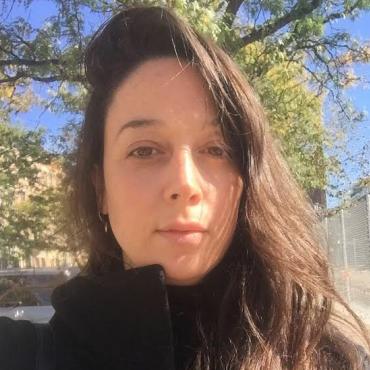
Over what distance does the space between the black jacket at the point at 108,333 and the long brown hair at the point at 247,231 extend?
0.10 metres

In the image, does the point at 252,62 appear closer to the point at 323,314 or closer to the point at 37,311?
the point at 37,311

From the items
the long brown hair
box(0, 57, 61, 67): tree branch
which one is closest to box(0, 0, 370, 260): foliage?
box(0, 57, 61, 67): tree branch

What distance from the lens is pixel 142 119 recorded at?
3.67 ft

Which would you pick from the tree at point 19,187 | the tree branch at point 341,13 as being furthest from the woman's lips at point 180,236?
the tree at point 19,187

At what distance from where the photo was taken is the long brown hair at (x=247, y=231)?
1.14 meters

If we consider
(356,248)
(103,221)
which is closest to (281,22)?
(356,248)

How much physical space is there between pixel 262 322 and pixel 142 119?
1.58 ft

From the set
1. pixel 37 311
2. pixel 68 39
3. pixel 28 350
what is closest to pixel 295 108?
pixel 68 39

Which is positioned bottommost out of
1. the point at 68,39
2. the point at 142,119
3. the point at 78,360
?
the point at 78,360

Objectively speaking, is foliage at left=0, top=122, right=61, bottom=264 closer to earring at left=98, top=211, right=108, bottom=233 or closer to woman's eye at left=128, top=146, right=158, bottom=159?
earring at left=98, top=211, right=108, bottom=233

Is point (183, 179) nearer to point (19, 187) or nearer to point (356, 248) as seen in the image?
point (19, 187)

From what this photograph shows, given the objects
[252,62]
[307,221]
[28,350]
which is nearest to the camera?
[28,350]

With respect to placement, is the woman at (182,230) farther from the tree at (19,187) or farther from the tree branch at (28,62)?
the tree at (19,187)

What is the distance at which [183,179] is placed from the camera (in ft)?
3.44
